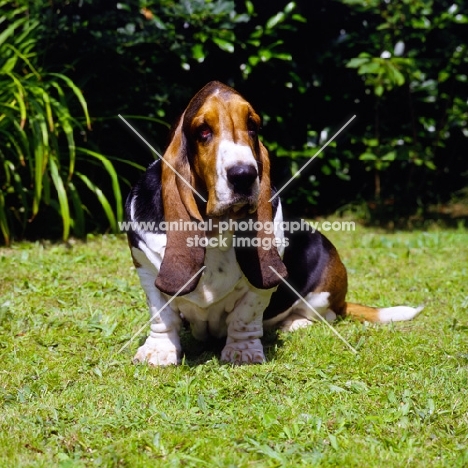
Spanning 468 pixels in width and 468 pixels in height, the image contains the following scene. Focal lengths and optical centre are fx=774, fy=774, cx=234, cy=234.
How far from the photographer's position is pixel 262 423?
286 centimetres

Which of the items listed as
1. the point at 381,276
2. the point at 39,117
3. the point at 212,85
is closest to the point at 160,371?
the point at 212,85

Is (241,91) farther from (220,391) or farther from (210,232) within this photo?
(220,391)

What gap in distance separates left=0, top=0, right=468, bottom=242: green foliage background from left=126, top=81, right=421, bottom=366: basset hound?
2.33 metres

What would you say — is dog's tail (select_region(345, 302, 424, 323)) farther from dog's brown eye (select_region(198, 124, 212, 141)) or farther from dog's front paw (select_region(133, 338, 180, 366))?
dog's brown eye (select_region(198, 124, 212, 141))

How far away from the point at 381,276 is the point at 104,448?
3.23m

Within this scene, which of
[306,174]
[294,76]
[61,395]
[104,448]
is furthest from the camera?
[306,174]

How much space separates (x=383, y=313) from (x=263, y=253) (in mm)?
1224

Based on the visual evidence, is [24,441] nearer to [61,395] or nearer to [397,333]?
[61,395]

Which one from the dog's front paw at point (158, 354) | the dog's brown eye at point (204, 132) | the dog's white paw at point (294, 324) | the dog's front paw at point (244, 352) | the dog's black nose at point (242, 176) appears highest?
the dog's brown eye at point (204, 132)

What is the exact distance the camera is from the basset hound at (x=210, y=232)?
3.12 m

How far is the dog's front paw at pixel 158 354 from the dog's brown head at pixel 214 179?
428mm

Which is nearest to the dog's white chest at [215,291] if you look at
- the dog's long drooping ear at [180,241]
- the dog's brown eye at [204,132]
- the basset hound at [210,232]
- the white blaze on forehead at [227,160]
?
the basset hound at [210,232]

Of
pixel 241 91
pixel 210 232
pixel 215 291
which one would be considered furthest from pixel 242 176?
pixel 241 91

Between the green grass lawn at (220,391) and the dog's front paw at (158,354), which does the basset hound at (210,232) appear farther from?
the green grass lawn at (220,391)
